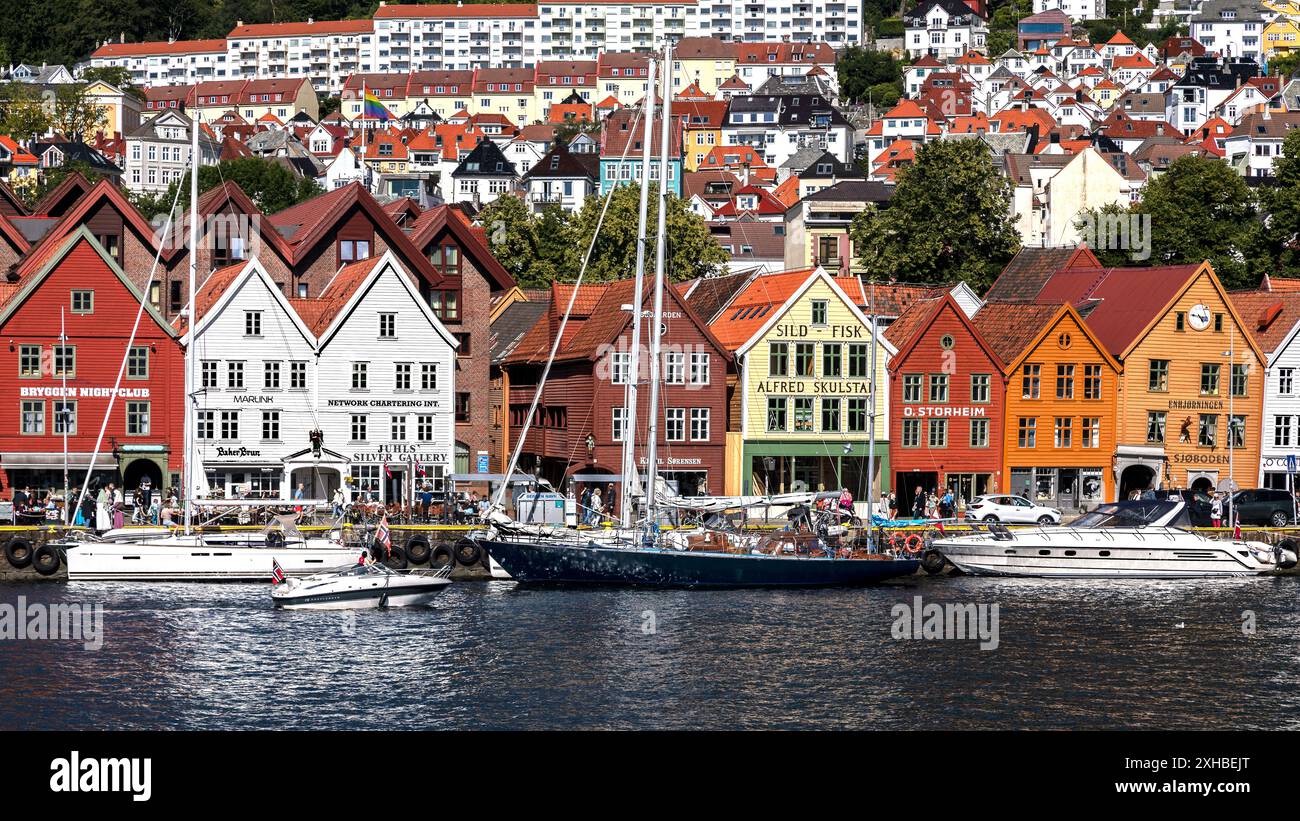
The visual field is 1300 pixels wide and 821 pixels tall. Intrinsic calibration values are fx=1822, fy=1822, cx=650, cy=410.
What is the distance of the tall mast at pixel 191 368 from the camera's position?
68.8 meters

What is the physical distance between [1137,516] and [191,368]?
38649mm

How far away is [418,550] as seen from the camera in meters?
66.6

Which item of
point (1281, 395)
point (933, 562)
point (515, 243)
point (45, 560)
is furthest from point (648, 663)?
point (515, 243)

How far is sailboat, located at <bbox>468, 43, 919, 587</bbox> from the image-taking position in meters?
64.0

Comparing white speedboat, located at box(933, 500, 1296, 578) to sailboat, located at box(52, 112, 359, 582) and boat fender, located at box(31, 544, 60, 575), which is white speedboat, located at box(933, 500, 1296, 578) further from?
boat fender, located at box(31, 544, 60, 575)

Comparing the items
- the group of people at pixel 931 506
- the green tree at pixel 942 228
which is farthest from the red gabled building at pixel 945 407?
the green tree at pixel 942 228

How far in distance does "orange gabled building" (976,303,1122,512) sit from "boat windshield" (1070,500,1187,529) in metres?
13.1

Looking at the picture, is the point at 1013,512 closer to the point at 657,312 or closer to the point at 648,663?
the point at 657,312

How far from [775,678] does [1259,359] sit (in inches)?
2071
